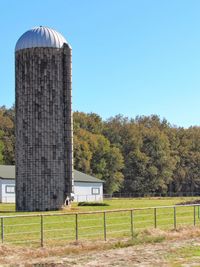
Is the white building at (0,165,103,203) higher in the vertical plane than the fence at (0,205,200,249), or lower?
higher

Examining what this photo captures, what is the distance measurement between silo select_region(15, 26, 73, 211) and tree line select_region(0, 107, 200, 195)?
46.9m

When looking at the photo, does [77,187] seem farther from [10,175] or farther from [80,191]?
[10,175]

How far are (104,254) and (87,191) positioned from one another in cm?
6309

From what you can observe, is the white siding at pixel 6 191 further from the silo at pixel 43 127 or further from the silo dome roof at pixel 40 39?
the silo dome roof at pixel 40 39

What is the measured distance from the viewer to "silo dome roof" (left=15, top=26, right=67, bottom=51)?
51.3 metres

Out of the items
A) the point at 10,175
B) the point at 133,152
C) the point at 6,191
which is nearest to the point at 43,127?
the point at 6,191

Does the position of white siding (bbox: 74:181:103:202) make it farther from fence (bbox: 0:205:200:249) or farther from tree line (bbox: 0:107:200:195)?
fence (bbox: 0:205:200:249)

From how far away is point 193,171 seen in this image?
134m

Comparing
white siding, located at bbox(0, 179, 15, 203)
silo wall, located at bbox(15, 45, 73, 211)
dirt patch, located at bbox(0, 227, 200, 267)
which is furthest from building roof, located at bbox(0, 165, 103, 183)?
dirt patch, located at bbox(0, 227, 200, 267)

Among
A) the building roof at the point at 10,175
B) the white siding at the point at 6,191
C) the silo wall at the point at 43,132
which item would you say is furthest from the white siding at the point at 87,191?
the silo wall at the point at 43,132

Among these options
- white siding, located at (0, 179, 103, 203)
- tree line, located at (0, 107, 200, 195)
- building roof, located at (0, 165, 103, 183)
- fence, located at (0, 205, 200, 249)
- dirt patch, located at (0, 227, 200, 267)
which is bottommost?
dirt patch, located at (0, 227, 200, 267)

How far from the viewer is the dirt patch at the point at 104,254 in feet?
57.8

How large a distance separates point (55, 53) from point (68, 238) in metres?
30.1

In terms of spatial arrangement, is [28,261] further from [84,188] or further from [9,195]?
[84,188]
